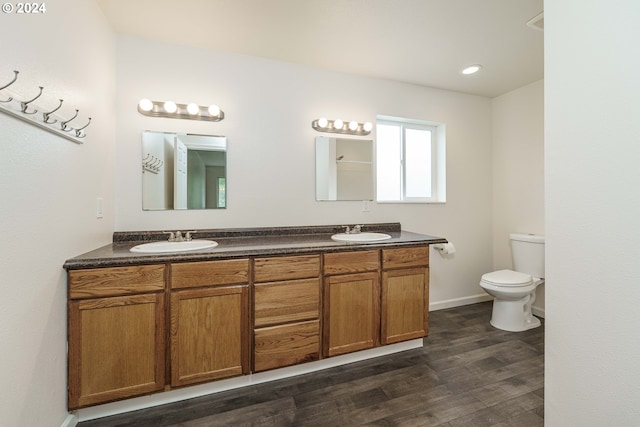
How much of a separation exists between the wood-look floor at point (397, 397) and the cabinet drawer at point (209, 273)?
2.43 ft

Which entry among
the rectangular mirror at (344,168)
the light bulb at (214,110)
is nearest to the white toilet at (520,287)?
the rectangular mirror at (344,168)

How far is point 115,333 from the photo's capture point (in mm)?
1432

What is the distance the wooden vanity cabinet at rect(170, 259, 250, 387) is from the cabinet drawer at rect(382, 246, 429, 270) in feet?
3.40

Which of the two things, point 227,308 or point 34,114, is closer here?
point 34,114

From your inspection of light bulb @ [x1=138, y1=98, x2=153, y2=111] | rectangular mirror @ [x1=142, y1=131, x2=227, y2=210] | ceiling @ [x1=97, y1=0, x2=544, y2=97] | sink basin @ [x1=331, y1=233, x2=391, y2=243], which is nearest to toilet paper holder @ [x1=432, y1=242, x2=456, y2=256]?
sink basin @ [x1=331, y1=233, x2=391, y2=243]

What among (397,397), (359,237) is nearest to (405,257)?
(359,237)

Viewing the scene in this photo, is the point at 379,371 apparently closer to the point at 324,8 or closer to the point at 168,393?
the point at 168,393

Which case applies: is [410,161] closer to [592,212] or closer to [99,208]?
[592,212]

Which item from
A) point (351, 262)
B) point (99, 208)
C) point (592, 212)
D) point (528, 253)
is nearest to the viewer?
point (592, 212)

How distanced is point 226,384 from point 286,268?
85 cm

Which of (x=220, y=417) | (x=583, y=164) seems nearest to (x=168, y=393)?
(x=220, y=417)

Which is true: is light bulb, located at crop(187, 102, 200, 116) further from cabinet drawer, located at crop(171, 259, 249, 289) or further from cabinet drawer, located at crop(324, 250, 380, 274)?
cabinet drawer, located at crop(324, 250, 380, 274)

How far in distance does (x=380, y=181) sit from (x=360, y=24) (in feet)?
4.90

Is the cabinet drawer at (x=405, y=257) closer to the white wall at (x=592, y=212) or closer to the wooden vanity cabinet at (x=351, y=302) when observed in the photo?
the wooden vanity cabinet at (x=351, y=302)
